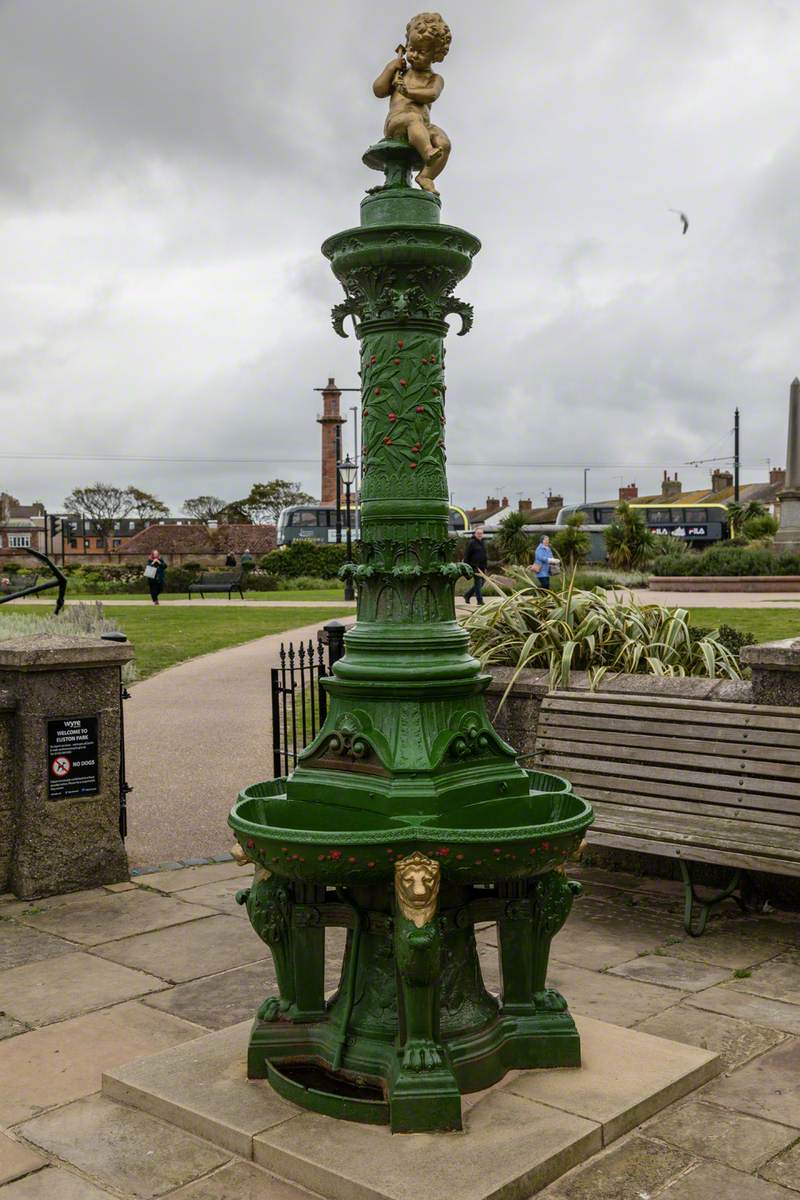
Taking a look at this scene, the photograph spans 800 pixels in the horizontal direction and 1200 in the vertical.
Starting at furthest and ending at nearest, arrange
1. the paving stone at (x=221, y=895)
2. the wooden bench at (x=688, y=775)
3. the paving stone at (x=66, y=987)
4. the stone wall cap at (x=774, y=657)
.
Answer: the paving stone at (x=221, y=895) < the stone wall cap at (x=774, y=657) < the wooden bench at (x=688, y=775) < the paving stone at (x=66, y=987)

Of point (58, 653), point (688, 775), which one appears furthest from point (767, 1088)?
point (58, 653)

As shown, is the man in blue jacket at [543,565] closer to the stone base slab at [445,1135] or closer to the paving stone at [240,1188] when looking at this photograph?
the stone base slab at [445,1135]

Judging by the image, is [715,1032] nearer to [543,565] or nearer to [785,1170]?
[785,1170]

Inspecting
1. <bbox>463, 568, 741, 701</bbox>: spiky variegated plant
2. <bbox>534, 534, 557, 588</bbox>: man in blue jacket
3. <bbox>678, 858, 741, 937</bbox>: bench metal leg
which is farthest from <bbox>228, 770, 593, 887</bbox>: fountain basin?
<bbox>534, 534, 557, 588</bbox>: man in blue jacket

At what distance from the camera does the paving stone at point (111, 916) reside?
5.30 meters

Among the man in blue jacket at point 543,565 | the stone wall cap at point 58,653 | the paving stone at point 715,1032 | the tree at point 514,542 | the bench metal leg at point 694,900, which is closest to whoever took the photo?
the paving stone at point 715,1032

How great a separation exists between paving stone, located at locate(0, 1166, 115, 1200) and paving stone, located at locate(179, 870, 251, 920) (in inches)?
93.9

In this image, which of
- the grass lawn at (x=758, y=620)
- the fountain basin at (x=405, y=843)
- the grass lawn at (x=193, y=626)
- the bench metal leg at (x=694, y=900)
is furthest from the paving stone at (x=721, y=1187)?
the grass lawn at (x=193, y=626)

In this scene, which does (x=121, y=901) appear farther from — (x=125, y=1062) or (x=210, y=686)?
(x=210, y=686)

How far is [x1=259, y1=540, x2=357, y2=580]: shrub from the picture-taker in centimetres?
4733

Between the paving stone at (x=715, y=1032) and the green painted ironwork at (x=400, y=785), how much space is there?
1.91 feet

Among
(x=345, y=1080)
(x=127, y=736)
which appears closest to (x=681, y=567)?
(x=127, y=736)

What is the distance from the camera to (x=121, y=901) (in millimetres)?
5797

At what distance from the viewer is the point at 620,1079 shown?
354cm
